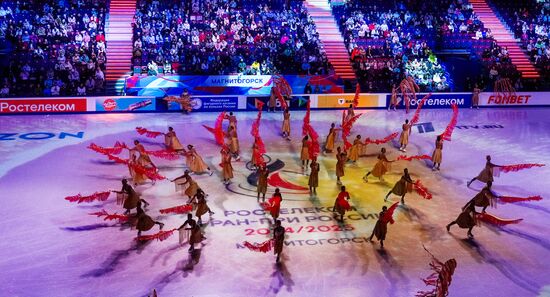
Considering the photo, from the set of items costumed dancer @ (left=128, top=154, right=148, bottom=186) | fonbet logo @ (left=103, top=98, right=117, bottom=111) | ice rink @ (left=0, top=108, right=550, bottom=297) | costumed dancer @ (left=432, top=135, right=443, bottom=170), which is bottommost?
ice rink @ (left=0, top=108, right=550, bottom=297)

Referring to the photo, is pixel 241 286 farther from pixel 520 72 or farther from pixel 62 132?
pixel 520 72

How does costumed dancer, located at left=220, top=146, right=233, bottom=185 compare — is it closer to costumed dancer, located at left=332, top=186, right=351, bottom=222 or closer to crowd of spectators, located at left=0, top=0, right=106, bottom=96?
costumed dancer, located at left=332, top=186, right=351, bottom=222

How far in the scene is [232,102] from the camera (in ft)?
101

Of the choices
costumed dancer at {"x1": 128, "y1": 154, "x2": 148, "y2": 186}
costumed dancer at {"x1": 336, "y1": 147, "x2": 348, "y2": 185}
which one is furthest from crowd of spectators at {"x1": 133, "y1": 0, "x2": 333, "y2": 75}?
costumed dancer at {"x1": 336, "y1": 147, "x2": 348, "y2": 185}

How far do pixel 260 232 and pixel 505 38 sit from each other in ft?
101

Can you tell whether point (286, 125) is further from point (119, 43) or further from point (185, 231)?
point (119, 43)

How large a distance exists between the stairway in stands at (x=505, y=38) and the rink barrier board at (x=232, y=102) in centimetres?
523

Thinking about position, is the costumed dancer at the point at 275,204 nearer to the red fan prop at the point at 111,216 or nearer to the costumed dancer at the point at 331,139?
the red fan prop at the point at 111,216

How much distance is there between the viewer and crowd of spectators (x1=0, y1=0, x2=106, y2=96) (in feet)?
99.7

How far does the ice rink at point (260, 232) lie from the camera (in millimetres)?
13344

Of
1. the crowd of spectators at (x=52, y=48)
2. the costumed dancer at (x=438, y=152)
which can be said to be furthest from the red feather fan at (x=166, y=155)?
the crowd of spectators at (x=52, y=48)

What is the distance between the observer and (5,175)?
65.6ft

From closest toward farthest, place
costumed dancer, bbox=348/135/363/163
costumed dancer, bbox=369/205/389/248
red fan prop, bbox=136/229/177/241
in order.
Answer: red fan prop, bbox=136/229/177/241 → costumed dancer, bbox=369/205/389/248 → costumed dancer, bbox=348/135/363/163

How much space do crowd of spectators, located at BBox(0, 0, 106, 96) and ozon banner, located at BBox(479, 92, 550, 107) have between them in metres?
20.1
